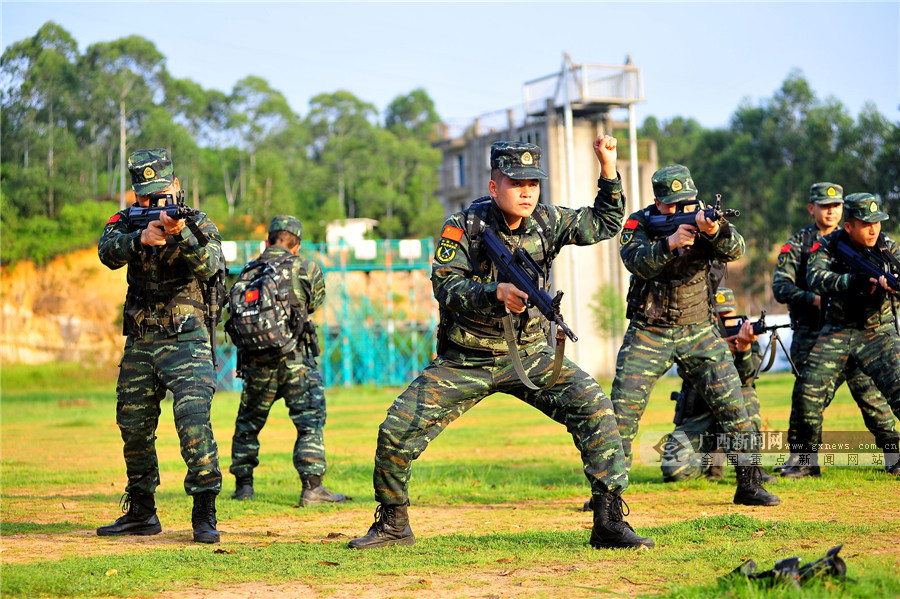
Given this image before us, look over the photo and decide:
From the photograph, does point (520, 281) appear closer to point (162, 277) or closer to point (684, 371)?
point (684, 371)

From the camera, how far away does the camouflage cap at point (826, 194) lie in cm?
1081

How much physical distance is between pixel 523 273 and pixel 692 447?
15.0 feet

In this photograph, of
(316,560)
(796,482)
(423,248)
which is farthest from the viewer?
(423,248)

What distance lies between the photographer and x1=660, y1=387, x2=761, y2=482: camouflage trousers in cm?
1004

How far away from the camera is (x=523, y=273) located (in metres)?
6.45

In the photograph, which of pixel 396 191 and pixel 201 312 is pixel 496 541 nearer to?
pixel 201 312

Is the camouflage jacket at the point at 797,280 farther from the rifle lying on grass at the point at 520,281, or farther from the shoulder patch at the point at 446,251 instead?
the shoulder patch at the point at 446,251

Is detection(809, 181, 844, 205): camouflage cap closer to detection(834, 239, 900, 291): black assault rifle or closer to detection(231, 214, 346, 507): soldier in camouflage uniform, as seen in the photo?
detection(834, 239, 900, 291): black assault rifle

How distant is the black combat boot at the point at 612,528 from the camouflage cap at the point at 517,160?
2.12m

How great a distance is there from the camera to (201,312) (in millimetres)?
7887

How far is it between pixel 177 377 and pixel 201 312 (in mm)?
550

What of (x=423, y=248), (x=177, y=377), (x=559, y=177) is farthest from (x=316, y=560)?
(x=559, y=177)

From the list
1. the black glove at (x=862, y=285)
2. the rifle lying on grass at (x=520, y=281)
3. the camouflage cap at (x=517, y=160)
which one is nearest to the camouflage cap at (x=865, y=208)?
the black glove at (x=862, y=285)

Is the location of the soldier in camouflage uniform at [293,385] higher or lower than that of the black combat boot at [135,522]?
higher
